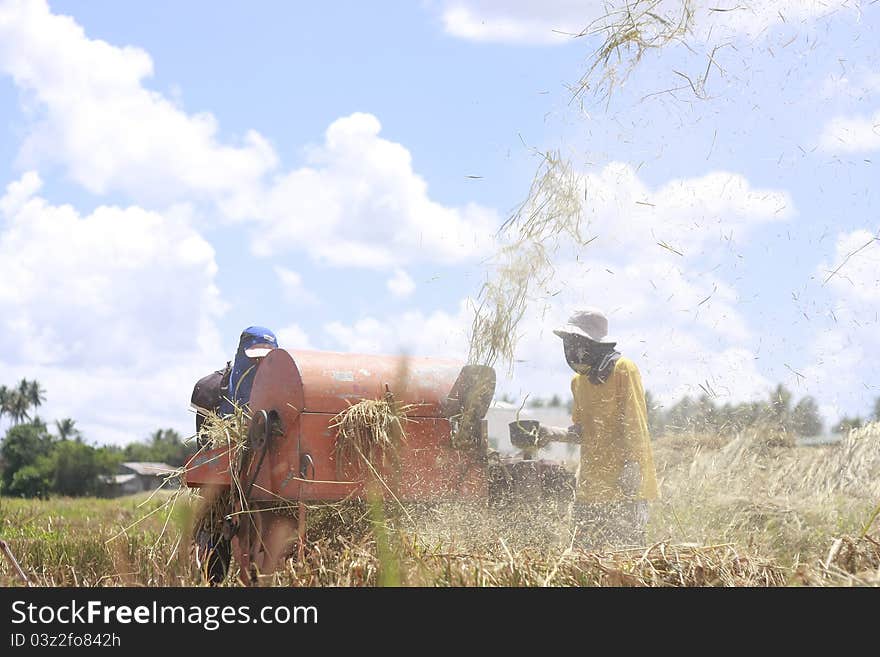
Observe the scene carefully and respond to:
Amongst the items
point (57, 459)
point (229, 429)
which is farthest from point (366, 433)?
point (57, 459)

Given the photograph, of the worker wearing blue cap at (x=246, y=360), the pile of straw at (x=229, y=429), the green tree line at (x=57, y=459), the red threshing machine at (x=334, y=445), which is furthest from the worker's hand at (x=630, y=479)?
the green tree line at (x=57, y=459)


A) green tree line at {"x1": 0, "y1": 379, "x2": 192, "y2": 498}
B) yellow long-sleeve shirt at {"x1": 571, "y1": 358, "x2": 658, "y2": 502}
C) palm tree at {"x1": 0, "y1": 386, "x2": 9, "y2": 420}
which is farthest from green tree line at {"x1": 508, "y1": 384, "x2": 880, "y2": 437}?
palm tree at {"x1": 0, "y1": 386, "x2": 9, "y2": 420}

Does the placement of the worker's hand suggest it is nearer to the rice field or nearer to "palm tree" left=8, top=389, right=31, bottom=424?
the rice field

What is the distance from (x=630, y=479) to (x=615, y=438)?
23 centimetres

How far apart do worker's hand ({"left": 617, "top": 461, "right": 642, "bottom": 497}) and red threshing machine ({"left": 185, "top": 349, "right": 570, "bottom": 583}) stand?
1.83 feet

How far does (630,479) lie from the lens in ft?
16.7

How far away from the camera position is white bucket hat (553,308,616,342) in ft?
17.2

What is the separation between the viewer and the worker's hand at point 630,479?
506 centimetres

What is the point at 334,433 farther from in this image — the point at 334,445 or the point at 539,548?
the point at 539,548

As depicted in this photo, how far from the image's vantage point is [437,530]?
491 cm

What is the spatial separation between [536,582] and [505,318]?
1.88 m
